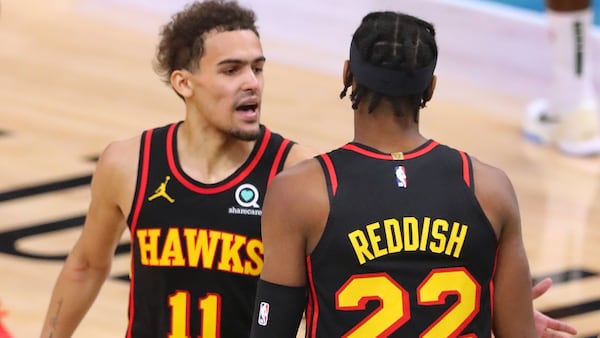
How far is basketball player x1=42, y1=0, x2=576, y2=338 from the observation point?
12.2 ft

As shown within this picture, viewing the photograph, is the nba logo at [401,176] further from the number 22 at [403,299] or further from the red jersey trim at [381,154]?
the number 22 at [403,299]

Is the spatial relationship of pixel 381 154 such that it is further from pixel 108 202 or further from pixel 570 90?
pixel 570 90

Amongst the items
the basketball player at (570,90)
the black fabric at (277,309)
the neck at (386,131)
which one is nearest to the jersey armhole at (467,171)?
the neck at (386,131)

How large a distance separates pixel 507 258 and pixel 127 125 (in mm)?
4957

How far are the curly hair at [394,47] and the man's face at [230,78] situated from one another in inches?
31.0

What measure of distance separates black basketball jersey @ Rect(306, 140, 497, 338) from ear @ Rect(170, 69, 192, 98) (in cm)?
94

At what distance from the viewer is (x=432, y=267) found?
3045 millimetres

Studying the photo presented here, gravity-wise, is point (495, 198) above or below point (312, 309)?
above

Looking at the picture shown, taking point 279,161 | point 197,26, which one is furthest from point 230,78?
point 279,161

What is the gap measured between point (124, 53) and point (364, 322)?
20.6 ft

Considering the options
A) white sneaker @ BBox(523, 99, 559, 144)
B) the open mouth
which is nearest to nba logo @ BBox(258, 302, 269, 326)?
the open mouth

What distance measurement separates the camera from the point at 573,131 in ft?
25.1

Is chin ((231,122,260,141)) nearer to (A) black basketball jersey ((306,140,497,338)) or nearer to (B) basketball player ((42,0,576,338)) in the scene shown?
(B) basketball player ((42,0,576,338))

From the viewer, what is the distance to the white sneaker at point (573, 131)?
25.1 feet
